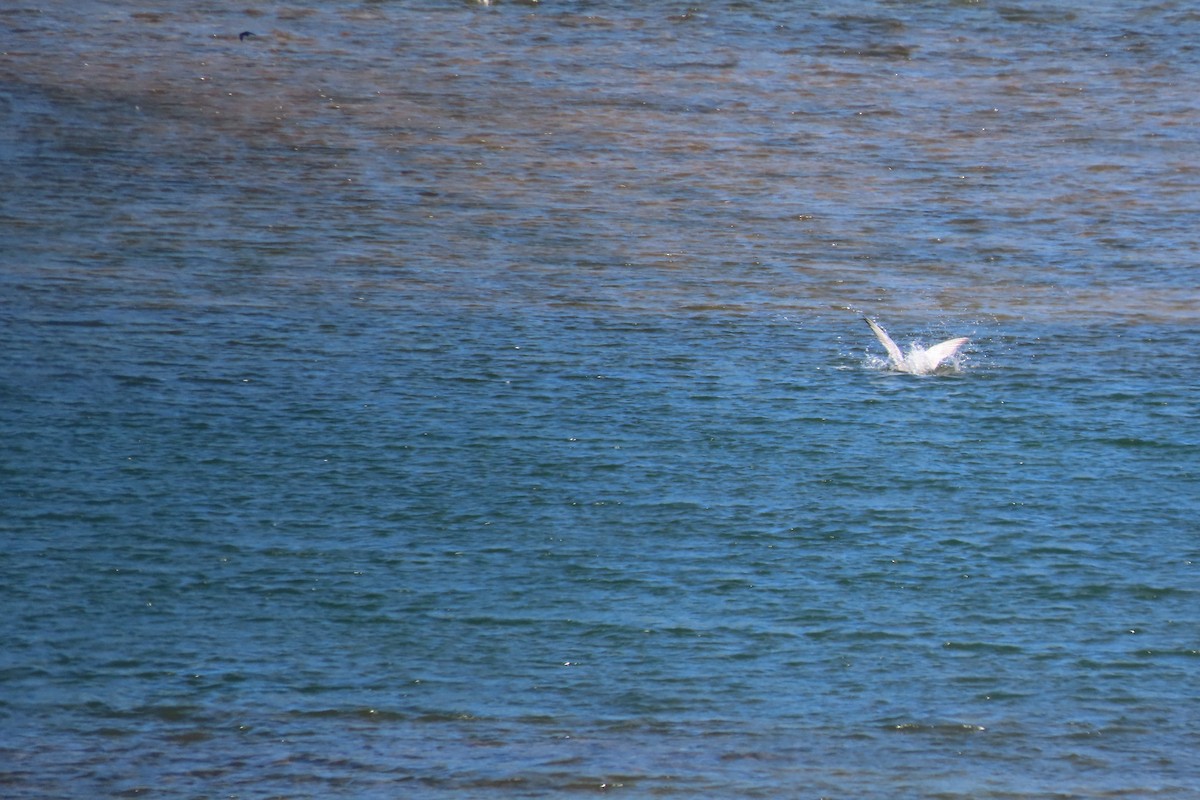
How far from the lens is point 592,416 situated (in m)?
8.98

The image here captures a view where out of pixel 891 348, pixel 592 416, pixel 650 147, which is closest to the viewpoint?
pixel 592 416

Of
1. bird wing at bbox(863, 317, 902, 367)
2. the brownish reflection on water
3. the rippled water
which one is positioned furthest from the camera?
the brownish reflection on water

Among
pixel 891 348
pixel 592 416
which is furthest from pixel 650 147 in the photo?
pixel 592 416

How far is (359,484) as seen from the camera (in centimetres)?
819

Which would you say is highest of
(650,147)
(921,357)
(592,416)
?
(650,147)

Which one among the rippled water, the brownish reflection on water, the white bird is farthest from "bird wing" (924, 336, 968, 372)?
the brownish reflection on water

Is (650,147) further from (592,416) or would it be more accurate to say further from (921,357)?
(592,416)

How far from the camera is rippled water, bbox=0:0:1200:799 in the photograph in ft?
20.2

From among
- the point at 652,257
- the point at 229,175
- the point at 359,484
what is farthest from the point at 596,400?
the point at 229,175

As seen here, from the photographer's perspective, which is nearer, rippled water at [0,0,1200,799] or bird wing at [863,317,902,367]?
rippled water at [0,0,1200,799]

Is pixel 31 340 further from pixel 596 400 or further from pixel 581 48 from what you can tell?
pixel 581 48

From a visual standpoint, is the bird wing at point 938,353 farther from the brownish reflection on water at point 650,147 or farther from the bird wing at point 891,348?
the brownish reflection on water at point 650,147

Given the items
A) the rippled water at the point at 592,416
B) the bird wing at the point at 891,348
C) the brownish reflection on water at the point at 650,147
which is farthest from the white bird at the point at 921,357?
the brownish reflection on water at the point at 650,147

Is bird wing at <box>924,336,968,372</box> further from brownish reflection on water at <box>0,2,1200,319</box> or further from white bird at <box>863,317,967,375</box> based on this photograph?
brownish reflection on water at <box>0,2,1200,319</box>
